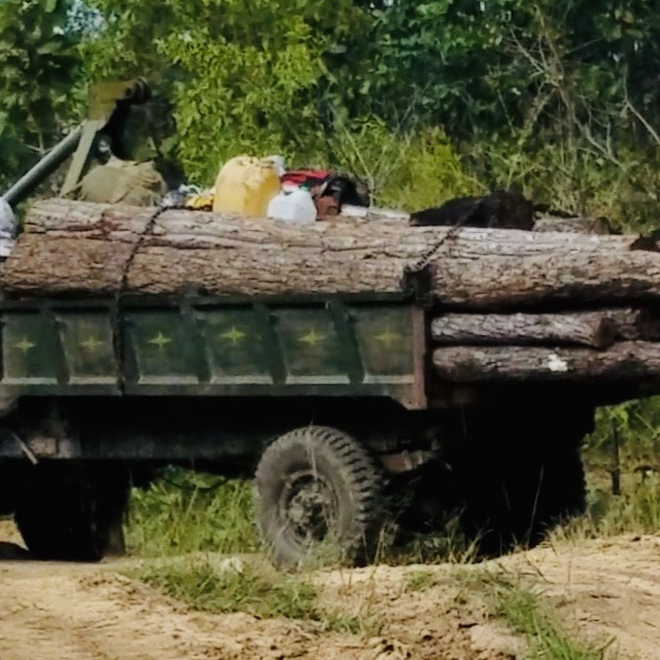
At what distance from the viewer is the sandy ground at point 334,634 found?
8.71 m

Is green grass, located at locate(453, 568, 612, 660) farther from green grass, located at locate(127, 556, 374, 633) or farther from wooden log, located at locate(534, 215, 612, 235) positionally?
wooden log, located at locate(534, 215, 612, 235)

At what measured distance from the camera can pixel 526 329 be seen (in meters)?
10.8

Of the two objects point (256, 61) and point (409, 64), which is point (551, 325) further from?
point (409, 64)

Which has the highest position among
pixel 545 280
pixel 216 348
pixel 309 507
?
pixel 545 280

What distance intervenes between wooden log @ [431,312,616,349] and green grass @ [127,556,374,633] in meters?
1.72

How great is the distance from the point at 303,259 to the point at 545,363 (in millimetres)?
1311

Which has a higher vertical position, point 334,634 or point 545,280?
point 545,280

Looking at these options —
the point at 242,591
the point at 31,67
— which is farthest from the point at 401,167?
the point at 242,591

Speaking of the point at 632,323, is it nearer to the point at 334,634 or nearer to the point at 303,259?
the point at 303,259

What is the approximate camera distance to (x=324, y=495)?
1131cm

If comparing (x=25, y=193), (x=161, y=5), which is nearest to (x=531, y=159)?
(x=161, y=5)

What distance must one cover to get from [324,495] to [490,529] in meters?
1.30

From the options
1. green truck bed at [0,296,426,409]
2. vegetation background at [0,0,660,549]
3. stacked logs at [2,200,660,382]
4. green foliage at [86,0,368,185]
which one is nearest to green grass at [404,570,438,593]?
green truck bed at [0,296,426,409]

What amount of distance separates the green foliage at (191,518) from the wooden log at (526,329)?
1.56 metres
